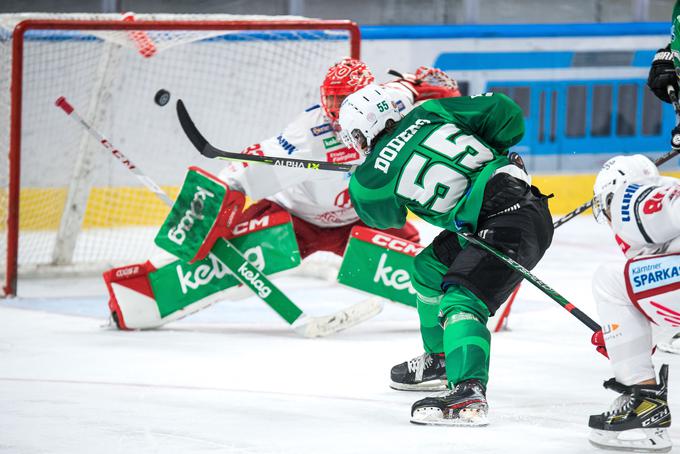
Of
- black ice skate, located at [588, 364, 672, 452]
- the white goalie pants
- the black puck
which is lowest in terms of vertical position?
black ice skate, located at [588, 364, 672, 452]

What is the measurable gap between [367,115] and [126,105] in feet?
12.4

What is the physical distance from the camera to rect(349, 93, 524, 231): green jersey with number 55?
3.14m

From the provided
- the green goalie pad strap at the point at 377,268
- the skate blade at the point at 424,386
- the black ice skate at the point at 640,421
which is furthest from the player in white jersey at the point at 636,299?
the green goalie pad strap at the point at 377,268

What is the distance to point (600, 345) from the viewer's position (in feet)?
9.84

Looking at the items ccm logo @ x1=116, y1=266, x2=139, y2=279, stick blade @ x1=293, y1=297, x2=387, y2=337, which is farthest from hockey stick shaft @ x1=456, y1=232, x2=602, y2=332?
ccm logo @ x1=116, y1=266, x2=139, y2=279

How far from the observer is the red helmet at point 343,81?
162 inches

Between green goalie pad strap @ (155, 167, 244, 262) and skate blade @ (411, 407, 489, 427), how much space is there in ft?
4.81

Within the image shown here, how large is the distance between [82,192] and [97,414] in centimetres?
290

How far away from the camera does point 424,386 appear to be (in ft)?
11.6

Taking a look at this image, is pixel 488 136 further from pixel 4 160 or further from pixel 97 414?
pixel 4 160

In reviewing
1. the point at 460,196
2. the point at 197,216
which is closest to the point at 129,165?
the point at 197,216

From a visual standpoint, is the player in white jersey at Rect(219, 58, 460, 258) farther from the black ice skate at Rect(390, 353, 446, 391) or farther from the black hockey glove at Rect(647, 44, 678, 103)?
the black ice skate at Rect(390, 353, 446, 391)

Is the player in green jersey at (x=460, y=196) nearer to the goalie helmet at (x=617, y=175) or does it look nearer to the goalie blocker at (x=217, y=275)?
the goalie helmet at (x=617, y=175)

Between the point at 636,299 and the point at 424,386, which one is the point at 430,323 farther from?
the point at 636,299
